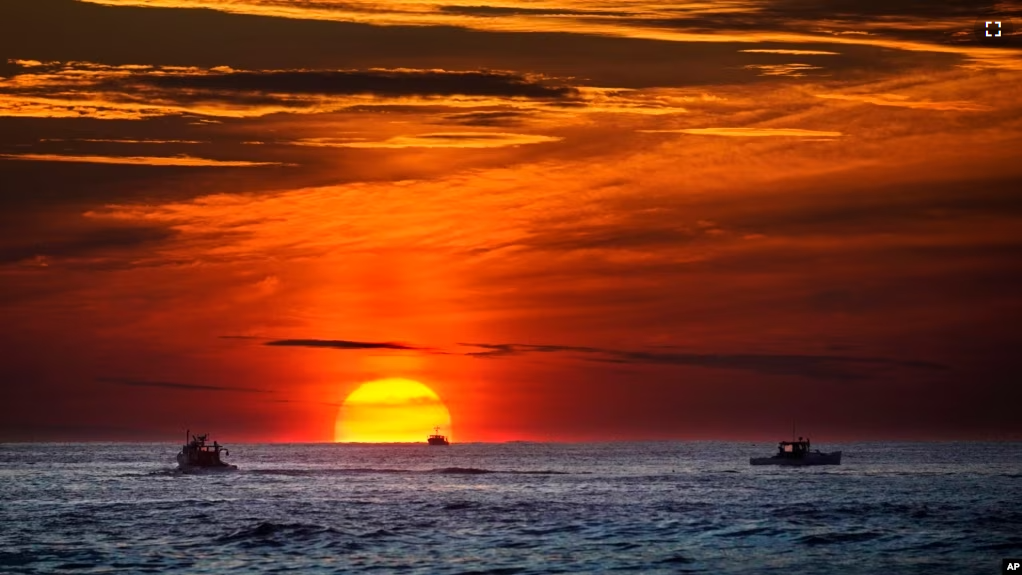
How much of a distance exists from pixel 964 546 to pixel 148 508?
58.3m

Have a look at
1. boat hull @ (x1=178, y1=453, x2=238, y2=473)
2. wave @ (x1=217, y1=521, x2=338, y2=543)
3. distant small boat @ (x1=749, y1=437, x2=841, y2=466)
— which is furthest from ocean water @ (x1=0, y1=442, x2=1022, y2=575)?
distant small boat @ (x1=749, y1=437, x2=841, y2=466)

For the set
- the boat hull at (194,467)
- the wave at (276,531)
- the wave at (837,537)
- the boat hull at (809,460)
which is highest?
the boat hull at (809,460)

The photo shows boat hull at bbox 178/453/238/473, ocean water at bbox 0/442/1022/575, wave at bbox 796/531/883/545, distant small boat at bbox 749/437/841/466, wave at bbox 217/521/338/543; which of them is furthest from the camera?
distant small boat at bbox 749/437/841/466

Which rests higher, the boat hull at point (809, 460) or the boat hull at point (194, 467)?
the boat hull at point (809, 460)

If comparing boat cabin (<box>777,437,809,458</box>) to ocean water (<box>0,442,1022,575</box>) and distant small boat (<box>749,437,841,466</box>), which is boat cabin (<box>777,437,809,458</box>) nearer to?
Answer: distant small boat (<box>749,437,841,466</box>)

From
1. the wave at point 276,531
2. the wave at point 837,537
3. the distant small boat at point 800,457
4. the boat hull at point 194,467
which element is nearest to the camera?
the wave at point 837,537

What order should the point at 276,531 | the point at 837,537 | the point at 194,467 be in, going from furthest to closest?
the point at 194,467 → the point at 276,531 → the point at 837,537

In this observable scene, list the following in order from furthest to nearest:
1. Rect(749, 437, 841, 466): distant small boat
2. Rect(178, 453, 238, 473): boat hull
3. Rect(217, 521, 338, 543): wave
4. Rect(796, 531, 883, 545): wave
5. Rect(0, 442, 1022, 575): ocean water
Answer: Rect(749, 437, 841, 466): distant small boat
Rect(178, 453, 238, 473): boat hull
Rect(217, 521, 338, 543): wave
Rect(796, 531, 883, 545): wave
Rect(0, 442, 1022, 575): ocean water

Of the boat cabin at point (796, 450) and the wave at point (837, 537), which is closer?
the wave at point (837, 537)

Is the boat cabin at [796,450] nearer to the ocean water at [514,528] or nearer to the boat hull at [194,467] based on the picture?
the ocean water at [514,528]

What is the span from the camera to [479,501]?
370 feet

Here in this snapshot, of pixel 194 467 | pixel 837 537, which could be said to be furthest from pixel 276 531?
pixel 194 467

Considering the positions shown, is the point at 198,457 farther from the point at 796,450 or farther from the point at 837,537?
the point at 837,537

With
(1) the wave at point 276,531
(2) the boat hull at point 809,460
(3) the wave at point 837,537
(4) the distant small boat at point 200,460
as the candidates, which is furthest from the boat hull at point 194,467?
(3) the wave at point 837,537
